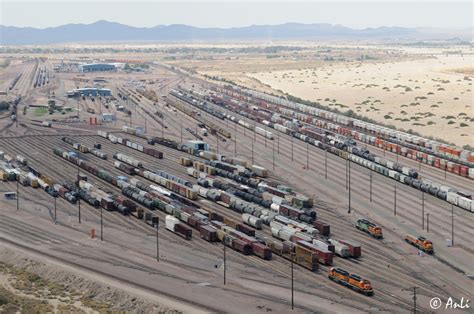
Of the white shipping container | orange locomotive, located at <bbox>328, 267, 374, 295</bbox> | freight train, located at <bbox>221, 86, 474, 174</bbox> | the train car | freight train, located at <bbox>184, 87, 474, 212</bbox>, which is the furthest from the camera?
freight train, located at <bbox>221, 86, 474, 174</bbox>

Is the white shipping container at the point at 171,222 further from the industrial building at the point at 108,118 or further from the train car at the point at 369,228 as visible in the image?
the industrial building at the point at 108,118

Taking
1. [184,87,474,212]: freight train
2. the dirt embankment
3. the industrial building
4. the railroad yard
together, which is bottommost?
the dirt embankment

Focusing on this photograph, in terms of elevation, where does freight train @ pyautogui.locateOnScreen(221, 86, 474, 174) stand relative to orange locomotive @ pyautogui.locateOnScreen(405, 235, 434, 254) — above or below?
above

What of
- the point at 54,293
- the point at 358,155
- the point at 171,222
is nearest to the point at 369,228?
the point at 171,222

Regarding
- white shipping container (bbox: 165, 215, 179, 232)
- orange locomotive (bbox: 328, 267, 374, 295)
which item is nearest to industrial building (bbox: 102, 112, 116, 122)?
white shipping container (bbox: 165, 215, 179, 232)

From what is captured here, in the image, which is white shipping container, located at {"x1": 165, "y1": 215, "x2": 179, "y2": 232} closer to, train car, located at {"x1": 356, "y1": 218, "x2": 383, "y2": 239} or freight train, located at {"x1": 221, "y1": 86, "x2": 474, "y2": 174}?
train car, located at {"x1": 356, "y1": 218, "x2": 383, "y2": 239}

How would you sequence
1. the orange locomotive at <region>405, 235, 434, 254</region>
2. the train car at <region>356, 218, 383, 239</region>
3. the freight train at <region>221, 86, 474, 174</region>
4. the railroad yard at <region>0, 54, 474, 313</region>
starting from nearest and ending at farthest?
the railroad yard at <region>0, 54, 474, 313</region>
the orange locomotive at <region>405, 235, 434, 254</region>
the train car at <region>356, 218, 383, 239</region>
the freight train at <region>221, 86, 474, 174</region>

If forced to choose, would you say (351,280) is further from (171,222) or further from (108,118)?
(108,118)

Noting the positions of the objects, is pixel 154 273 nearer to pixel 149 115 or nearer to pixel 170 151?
pixel 170 151
